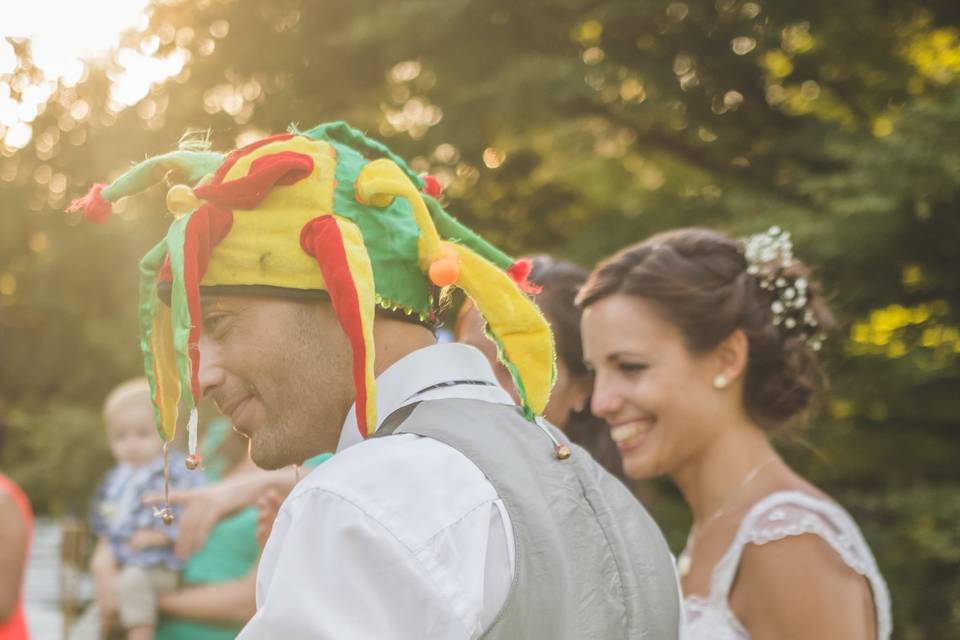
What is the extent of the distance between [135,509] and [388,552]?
3.58 metres

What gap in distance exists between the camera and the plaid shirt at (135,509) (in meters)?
4.35

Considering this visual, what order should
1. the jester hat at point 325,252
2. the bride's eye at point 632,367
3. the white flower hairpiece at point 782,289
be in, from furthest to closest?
the white flower hairpiece at point 782,289
the bride's eye at point 632,367
the jester hat at point 325,252

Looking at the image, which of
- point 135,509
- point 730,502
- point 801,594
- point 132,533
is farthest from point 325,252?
point 135,509

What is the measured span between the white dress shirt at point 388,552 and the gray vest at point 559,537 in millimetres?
38

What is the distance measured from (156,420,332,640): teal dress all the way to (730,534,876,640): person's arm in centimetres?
182

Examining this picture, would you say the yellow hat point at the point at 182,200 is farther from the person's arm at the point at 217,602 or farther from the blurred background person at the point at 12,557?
the blurred background person at the point at 12,557

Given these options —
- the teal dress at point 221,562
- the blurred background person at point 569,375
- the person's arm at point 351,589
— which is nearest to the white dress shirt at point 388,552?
the person's arm at point 351,589

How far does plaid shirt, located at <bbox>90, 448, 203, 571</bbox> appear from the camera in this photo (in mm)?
4348

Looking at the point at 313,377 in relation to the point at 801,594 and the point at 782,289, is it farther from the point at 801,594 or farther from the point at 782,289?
the point at 782,289

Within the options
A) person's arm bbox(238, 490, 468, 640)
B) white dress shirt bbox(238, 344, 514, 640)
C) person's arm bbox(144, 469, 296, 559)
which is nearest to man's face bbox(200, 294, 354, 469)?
white dress shirt bbox(238, 344, 514, 640)

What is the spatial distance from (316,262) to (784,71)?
16.4 ft

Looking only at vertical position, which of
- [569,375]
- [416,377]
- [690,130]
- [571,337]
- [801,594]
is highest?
[690,130]

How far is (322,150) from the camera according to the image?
1.88 m

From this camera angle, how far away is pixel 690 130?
6309mm
